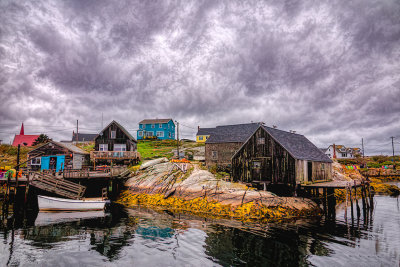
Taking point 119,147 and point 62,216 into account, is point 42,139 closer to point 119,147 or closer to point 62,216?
point 119,147

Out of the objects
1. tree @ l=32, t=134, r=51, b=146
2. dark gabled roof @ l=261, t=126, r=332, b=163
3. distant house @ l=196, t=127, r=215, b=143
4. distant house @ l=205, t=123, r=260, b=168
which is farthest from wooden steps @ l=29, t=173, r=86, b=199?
distant house @ l=196, t=127, r=215, b=143

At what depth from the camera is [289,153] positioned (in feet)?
82.9

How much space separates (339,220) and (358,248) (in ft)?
27.6

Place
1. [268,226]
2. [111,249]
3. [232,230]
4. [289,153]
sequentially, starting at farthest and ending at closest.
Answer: [289,153]
[268,226]
[232,230]
[111,249]

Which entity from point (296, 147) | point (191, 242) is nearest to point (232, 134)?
point (296, 147)

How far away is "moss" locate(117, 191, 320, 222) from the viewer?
21406 mm

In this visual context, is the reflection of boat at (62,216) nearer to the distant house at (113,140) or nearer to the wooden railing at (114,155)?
the wooden railing at (114,155)

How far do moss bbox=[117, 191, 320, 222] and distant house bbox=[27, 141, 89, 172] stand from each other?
615 inches

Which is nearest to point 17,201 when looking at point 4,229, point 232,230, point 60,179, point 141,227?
point 60,179

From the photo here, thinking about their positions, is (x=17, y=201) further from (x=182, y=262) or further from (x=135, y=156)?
(x=182, y=262)

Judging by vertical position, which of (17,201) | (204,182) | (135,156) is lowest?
(17,201)

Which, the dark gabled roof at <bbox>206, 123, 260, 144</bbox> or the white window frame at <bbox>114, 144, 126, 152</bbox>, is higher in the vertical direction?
the dark gabled roof at <bbox>206, 123, 260, 144</bbox>

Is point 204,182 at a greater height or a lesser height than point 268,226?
greater

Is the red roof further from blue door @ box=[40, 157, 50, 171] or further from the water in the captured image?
the water
